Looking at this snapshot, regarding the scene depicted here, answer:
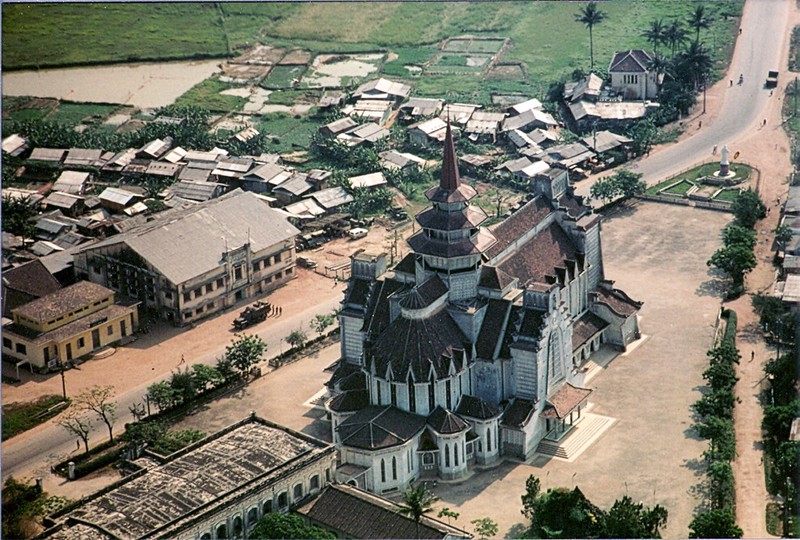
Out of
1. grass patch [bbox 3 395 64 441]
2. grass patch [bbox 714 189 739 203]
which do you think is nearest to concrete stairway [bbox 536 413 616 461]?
grass patch [bbox 3 395 64 441]

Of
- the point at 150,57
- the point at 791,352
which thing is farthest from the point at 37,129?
the point at 791,352

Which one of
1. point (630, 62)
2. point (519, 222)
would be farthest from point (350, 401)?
point (630, 62)

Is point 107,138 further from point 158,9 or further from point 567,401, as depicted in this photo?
point 567,401

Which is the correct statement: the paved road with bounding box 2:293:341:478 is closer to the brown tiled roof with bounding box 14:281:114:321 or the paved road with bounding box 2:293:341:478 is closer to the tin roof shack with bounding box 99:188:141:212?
the brown tiled roof with bounding box 14:281:114:321

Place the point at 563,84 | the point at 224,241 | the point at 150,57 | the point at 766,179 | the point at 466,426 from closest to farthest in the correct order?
the point at 466,426 → the point at 224,241 → the point at 766,179 → the point at 563,84 → the point at 150,57

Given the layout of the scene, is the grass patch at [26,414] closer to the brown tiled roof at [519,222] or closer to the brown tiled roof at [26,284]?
the brown tiled roof at [26,284]

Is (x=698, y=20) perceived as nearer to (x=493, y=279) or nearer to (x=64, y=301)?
(x=493, y=279)
